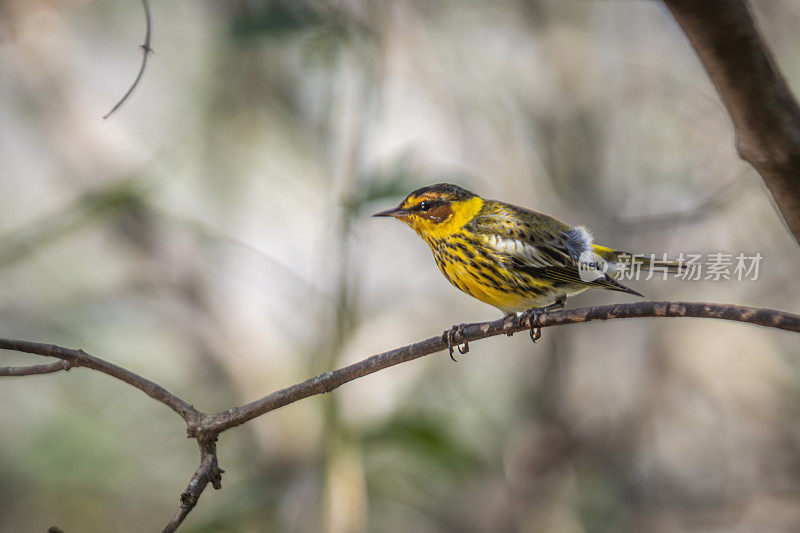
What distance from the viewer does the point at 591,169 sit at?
19.9 feet

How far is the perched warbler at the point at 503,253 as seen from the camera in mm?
2760

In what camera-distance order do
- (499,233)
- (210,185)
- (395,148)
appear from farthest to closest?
(210,185) < (395,148) < (499,233)

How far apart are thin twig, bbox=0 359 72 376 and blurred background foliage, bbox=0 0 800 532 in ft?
10.4

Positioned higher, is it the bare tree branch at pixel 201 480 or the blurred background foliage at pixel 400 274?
the blurred background foliage at pixel 400 274

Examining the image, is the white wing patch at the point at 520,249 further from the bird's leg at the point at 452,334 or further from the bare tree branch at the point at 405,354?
the bare tree branch at the point at 405,354

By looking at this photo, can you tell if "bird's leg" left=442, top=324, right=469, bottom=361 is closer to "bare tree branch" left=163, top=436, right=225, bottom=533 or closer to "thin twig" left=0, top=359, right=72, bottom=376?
"bare tree branch" left=163, top=436, right=225, bottom=533

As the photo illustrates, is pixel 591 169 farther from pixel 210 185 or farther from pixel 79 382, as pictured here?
pixel 79 382

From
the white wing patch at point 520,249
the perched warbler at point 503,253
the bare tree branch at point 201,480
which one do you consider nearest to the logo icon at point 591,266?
the perched warbler at point 503,253

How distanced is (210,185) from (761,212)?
4359mm

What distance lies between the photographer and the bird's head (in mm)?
2904

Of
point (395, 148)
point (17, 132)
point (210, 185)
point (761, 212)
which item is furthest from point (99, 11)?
point (761, 212)

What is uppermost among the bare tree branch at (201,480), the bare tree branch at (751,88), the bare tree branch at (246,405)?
the bare tree branch at (751,88)

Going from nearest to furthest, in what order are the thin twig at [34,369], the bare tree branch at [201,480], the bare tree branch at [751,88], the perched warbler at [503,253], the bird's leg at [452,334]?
the bare tree branch at [751,88]
the bare tree branch at [201,480]
the thin twig at [34,369]
the bird's leg at [452,334]
the perched warbler at [503,253]

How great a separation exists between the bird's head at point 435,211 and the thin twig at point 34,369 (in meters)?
1.54
